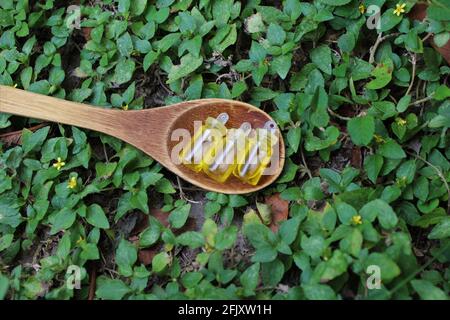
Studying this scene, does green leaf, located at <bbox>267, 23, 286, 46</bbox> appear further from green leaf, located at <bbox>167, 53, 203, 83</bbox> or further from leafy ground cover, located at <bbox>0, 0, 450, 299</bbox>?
green leaf, located at <bbox>167, 53, 203, 83</bbox>

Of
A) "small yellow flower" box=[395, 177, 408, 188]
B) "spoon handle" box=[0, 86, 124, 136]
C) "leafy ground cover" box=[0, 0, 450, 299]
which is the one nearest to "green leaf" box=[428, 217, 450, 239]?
"leafy ground cover" box=[0, 0, 450, 299]

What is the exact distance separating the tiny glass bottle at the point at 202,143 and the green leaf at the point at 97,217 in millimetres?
238

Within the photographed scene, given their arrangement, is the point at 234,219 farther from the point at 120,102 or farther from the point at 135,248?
the point at 120,102

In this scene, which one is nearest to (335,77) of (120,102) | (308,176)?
(308,176)

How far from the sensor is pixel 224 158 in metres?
1.48

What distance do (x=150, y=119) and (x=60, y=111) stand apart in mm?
225

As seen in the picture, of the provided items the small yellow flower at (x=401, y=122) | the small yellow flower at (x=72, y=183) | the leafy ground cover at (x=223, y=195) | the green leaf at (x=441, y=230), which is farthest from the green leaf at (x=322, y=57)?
the small yellow flower at (x=72, y=183)

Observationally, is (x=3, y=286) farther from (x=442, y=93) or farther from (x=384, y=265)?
(x=442, y=93)

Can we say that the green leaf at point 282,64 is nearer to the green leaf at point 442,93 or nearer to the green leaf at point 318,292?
the green leaf at point 442,93

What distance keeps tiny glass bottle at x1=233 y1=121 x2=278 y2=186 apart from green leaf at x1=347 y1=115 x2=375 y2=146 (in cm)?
19

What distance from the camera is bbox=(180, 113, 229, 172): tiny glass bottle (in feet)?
4.90

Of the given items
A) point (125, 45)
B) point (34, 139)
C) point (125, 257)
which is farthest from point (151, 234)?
point (125, 45)
